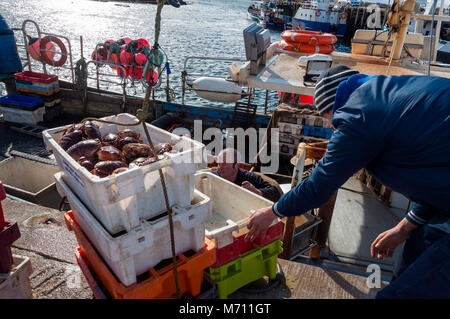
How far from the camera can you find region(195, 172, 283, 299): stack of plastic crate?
2.43m

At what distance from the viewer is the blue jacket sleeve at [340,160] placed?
179cm

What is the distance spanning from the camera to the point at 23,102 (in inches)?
347

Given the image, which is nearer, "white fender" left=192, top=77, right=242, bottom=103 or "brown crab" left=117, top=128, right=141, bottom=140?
"brown crab" left=117, top=128, right=141, bottom=140

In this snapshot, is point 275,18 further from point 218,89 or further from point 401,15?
point 401,15

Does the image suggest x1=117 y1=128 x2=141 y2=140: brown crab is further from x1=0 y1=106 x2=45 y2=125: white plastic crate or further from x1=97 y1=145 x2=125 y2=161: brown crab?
x1=0 y1=106 x2=45 y2=125: white plastic crate

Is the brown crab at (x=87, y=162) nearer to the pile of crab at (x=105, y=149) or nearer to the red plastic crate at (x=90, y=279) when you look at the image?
the pile of crab at (x=105, y=149)

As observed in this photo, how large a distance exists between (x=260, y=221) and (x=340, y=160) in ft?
2.64

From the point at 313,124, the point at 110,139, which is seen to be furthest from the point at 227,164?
the point at 313,124

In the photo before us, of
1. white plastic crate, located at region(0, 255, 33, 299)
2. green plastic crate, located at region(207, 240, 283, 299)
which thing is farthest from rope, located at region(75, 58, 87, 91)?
green plastic crate, located at region(207, 240, 283, 299)

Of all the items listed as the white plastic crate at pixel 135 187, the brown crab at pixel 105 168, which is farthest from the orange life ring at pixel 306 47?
the brown crab at pixel 105 168

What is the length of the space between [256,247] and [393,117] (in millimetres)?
1425

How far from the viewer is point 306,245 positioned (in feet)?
12.6

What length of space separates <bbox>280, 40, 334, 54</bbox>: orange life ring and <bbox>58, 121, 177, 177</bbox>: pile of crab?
6418mm

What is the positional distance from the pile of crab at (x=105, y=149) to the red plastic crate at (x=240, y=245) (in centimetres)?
84
